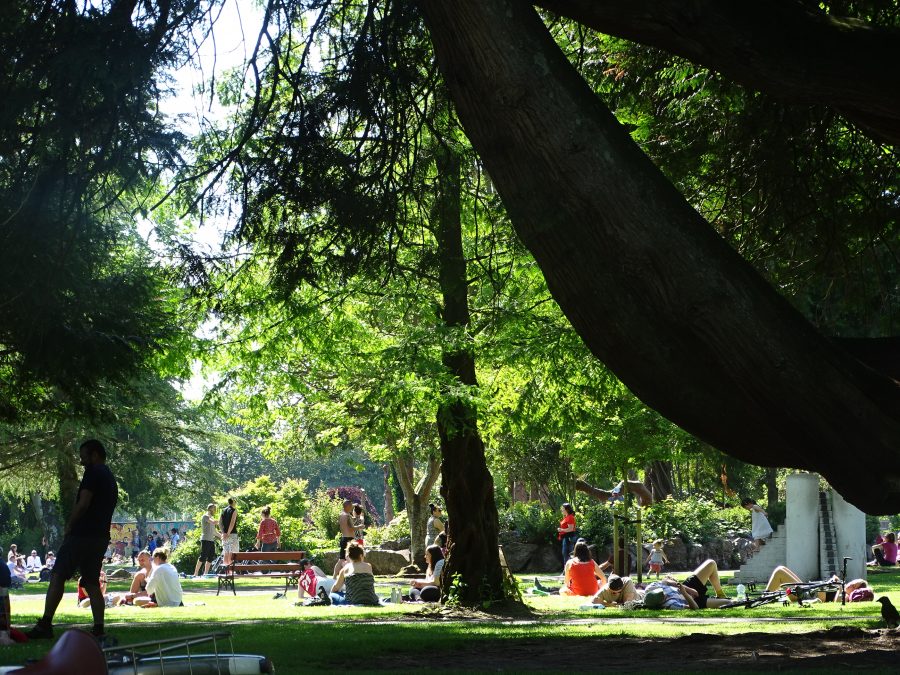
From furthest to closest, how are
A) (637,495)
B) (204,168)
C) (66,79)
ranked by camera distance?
(637,495), (204,168), (66,79)

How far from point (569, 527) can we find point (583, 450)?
280 centimetres

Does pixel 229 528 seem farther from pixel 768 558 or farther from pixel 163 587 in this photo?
pixel 768 558

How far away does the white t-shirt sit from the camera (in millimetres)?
18250

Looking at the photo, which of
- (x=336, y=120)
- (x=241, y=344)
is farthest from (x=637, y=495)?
(x=336, y=120)

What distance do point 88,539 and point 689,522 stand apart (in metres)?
23.8

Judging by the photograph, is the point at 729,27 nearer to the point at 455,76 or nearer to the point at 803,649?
the point at 455,76

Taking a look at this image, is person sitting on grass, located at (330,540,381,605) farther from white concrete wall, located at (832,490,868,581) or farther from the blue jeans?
white concrete wall, located at (832,490,868,581)

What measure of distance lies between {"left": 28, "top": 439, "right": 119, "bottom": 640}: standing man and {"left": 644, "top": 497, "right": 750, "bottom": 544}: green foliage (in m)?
21.3

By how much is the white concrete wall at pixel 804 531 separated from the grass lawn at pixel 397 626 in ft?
7.97

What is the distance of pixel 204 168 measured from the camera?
33.4ft

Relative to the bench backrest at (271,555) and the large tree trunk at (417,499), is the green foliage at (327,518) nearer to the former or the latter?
the large tree trunk at (417,499)

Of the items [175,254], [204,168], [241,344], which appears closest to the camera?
[204,168]

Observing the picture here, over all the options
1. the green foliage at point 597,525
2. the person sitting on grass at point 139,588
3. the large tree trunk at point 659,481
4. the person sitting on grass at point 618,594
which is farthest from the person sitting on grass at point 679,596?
the large tree trunk at point 659,481

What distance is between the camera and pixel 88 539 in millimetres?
11109
